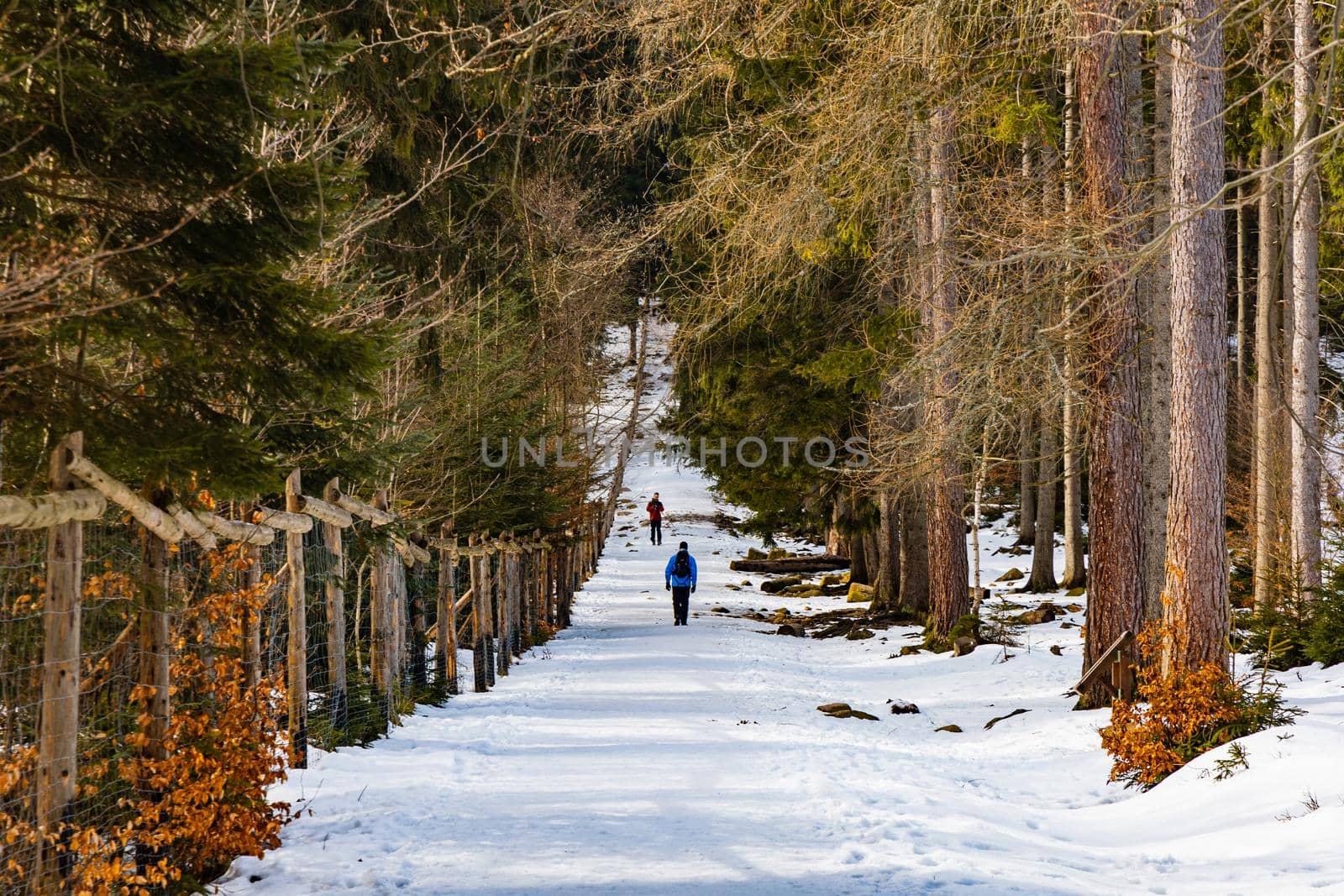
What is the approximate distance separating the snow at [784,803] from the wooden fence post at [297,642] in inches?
10.6

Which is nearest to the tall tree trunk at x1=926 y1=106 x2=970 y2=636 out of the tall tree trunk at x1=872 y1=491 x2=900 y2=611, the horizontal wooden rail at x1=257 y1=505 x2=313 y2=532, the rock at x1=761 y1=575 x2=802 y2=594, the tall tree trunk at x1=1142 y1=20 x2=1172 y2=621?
the tall tree trunk at x1=1142 y1=20 x2=1172 y2=621

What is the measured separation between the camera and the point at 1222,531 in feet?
30.5

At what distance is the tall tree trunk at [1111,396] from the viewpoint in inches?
449

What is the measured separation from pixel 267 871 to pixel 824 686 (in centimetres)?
983

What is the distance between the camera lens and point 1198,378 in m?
9.38

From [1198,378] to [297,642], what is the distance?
7343mm

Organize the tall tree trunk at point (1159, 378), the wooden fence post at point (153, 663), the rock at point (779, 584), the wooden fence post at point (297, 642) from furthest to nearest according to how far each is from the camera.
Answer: the rock at point (779, 584)
the tall tree trunk at point (1159, 378)
the wooden fence post at point (297, 642)
the wooden fence post at point (153, 663)

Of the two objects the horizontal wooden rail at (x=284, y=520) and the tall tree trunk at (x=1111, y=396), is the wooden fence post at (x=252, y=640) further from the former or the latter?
the tall tree trunk at (x=1111, y=396)

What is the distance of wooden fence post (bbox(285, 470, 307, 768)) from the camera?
8.02m

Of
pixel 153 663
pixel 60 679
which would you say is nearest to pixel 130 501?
pixel 60 679

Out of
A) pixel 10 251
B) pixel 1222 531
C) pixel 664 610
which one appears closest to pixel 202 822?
pixel 10 251

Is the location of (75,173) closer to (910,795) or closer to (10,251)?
(10,251)

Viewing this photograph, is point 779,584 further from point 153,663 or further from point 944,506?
point 153,663

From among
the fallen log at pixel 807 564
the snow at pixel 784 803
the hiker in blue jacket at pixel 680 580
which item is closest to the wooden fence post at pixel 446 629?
the snow at pixel 784 803
